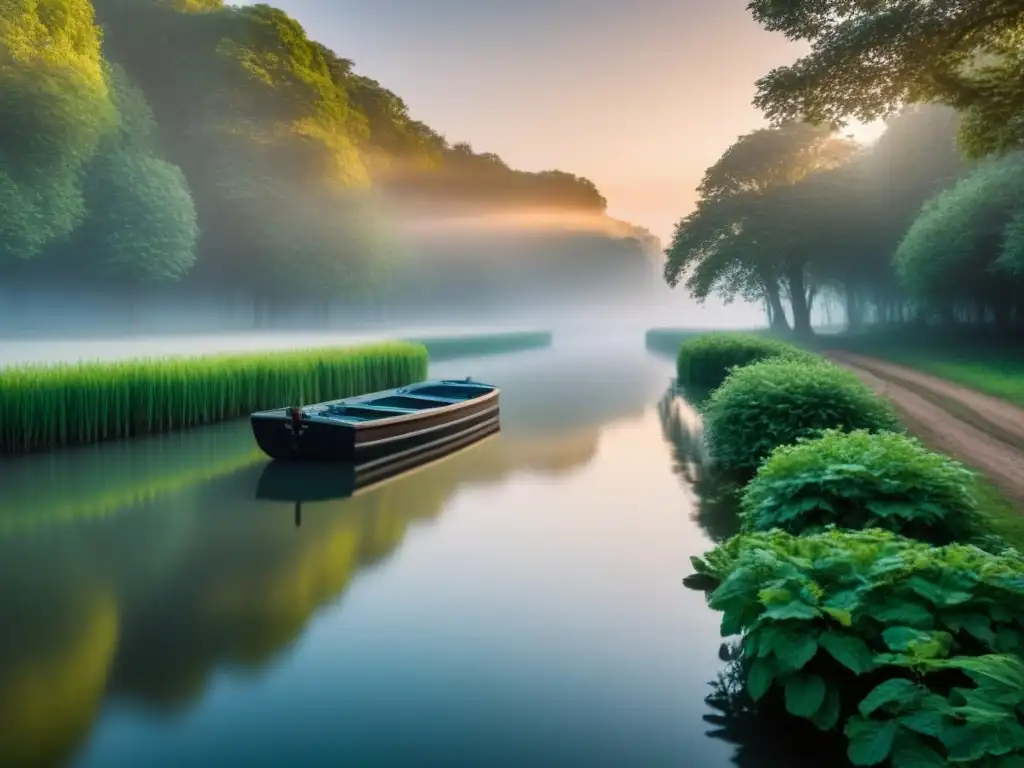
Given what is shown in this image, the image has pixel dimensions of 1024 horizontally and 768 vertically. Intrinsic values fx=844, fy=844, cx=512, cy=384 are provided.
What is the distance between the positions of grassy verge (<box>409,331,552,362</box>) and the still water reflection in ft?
86.4

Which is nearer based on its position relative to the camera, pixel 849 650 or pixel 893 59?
pixel 849 650

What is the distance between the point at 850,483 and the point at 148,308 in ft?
142

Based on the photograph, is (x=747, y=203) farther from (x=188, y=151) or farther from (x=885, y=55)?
(x=885, y=55)

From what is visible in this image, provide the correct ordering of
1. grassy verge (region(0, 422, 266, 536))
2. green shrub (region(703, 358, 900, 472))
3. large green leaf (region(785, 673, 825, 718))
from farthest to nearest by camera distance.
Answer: green shrub (region(703, 358, 900, 472)) < grassy verge (region(0, 422, 266, 536)) < large green leaf (region(785, 673, 825, 718))

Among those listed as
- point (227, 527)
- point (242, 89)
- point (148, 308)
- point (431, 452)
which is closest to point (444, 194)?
point (242, 89)

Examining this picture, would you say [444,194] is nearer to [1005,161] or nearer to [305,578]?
[1005,161]

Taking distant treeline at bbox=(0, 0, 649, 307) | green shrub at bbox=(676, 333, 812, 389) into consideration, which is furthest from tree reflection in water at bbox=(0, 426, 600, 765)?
distant treeline at bbox=(0, 0, 649, 307)

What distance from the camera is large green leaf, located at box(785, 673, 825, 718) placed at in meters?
4.58

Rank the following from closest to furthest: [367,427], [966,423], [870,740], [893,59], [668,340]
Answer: [870,740]
[893,59]
[367,427]
[966,423]
[668,340]

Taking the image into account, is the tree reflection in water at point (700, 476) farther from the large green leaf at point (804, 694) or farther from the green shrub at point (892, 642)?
the large green leaf at point (804, 694)

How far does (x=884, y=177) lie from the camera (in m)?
42.4

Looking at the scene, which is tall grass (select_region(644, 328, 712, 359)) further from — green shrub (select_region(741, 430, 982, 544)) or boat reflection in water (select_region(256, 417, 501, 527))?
green shrub (select_region(741, 430, 982, 544))

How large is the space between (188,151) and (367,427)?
38.6m

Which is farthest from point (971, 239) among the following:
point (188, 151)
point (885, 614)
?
point (188, 151)
